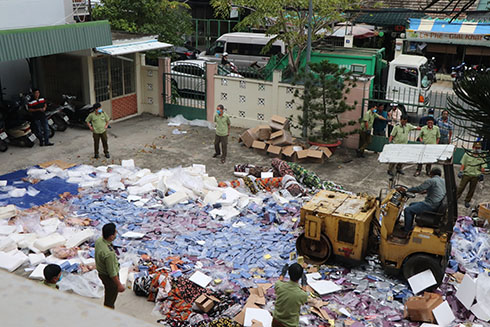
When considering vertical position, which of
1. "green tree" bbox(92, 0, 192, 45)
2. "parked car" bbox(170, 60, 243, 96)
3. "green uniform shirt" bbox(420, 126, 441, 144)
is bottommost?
"green uniform shirt" bbox(420, 126, 441, 144)

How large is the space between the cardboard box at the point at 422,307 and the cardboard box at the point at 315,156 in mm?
7538

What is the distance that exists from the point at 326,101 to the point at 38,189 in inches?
334

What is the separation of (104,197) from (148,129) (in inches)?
261

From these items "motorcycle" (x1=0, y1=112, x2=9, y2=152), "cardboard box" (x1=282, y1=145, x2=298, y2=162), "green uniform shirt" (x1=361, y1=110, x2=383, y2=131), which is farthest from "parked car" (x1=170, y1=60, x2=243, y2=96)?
"motorcycle" (x1=0, y1=112, x2=9, y2=152)

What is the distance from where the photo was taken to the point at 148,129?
58.9 feet

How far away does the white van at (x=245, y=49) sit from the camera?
80.6 ft

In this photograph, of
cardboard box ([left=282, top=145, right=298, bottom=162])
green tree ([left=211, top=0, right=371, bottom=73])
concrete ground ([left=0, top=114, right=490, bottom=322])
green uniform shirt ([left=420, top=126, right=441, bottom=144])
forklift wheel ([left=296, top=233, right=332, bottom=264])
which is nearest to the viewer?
forklift wheel ([left=296, top=233, right=332, bottom=264])

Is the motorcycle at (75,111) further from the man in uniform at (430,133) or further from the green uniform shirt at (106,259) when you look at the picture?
the green uniform shirt at (106,259)

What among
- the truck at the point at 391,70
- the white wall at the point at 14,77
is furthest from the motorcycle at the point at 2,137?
the truck at the point at 391,70

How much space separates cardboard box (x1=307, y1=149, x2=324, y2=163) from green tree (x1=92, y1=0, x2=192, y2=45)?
983cm

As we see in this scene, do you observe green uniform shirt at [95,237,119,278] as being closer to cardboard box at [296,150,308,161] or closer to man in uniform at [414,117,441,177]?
cardboard box at [296,150,308,161]

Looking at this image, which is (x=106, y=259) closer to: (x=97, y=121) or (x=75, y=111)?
(x=97, y=121)

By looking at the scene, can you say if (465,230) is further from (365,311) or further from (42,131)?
(42,131)

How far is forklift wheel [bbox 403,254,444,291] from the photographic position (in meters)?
8.04
